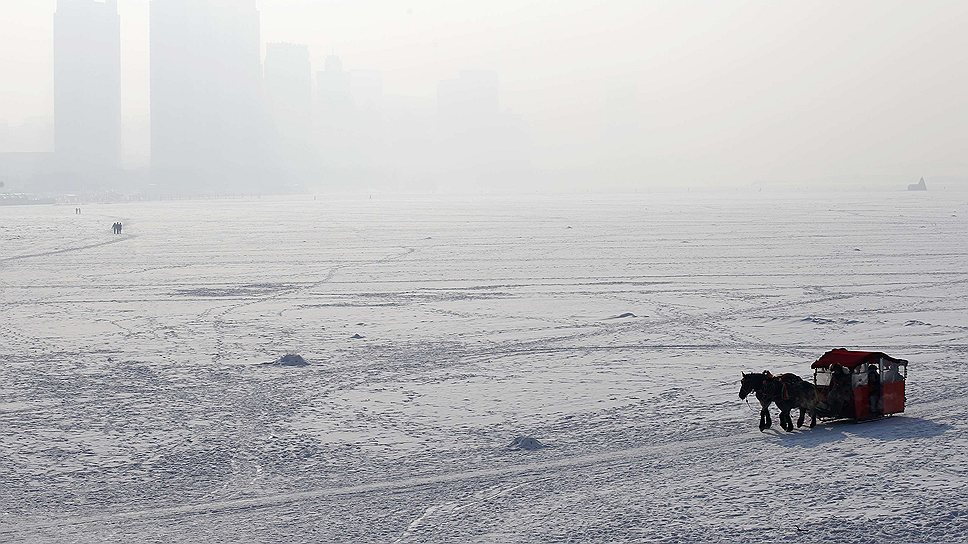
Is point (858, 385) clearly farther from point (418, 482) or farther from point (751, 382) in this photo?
point (418, 482)

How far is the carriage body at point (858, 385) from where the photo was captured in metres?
12.7

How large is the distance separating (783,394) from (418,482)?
4.67 meters

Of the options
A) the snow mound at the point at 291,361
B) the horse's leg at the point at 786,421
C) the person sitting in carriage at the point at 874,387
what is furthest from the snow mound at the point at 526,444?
the snow mound at the point at 291,361

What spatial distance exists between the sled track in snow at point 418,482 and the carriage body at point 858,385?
0.94 ft

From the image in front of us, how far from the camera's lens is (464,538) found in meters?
8.89

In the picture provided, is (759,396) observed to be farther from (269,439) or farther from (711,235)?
(711,235)

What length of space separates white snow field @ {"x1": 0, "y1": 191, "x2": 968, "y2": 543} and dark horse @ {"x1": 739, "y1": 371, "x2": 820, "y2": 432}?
0.29m

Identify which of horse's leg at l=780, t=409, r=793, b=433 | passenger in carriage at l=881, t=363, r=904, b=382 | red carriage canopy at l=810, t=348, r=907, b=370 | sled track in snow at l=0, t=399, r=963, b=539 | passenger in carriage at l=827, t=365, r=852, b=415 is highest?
red carriage canopy at l=810, t=348, r=907, b=370

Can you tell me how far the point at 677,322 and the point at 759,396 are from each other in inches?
377

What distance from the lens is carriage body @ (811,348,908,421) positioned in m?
12.7

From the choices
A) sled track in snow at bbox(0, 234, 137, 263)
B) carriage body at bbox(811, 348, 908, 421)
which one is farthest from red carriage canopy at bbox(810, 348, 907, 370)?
sled track in snow at bbox(0, 234, 137, 263)

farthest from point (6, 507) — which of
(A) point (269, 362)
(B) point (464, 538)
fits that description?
A: (A) point (269, 362)

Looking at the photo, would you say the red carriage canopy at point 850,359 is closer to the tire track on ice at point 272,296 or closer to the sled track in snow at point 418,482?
the sled track in snow at point 418,482

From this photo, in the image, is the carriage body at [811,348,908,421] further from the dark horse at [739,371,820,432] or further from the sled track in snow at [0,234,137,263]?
the sled track in snow at [0,234,137,263]
